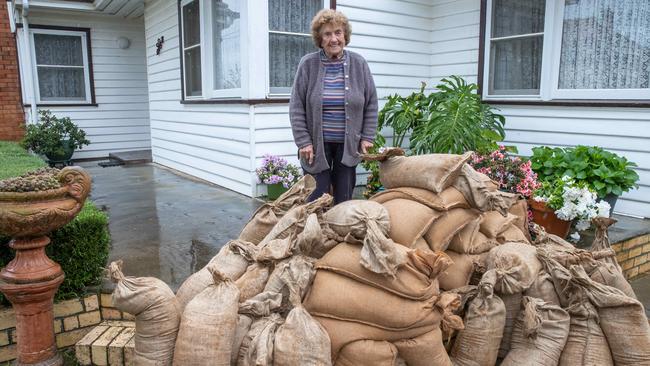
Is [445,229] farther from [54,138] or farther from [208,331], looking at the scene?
[54,138]

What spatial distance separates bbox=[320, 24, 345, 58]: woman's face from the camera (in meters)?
2.91

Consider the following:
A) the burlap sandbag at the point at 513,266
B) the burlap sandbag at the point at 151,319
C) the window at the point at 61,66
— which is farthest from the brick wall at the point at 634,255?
the window at the point at 61,66

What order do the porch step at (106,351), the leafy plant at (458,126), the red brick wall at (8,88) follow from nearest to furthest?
the porch step at (106,351) → the leafy plant at (458,126) → the red brick wall at (8,88)

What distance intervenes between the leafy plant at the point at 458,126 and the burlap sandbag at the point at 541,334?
229cm

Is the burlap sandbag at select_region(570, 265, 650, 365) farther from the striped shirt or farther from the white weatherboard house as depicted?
the white weatherboard house

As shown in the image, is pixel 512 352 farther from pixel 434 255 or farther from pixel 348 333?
pixel 348 333

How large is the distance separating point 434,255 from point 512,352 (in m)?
0.66

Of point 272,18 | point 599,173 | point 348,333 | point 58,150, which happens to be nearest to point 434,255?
point 348,333

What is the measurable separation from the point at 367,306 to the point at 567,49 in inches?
159

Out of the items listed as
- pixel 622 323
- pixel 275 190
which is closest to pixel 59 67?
pixel 275 190

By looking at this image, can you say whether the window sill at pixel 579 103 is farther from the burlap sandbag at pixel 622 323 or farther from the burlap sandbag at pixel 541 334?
the burlap sandbag at pixel 541 334

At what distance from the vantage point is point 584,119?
14.9ft

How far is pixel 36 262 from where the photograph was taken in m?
2.03

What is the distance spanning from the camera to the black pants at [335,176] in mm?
3191
